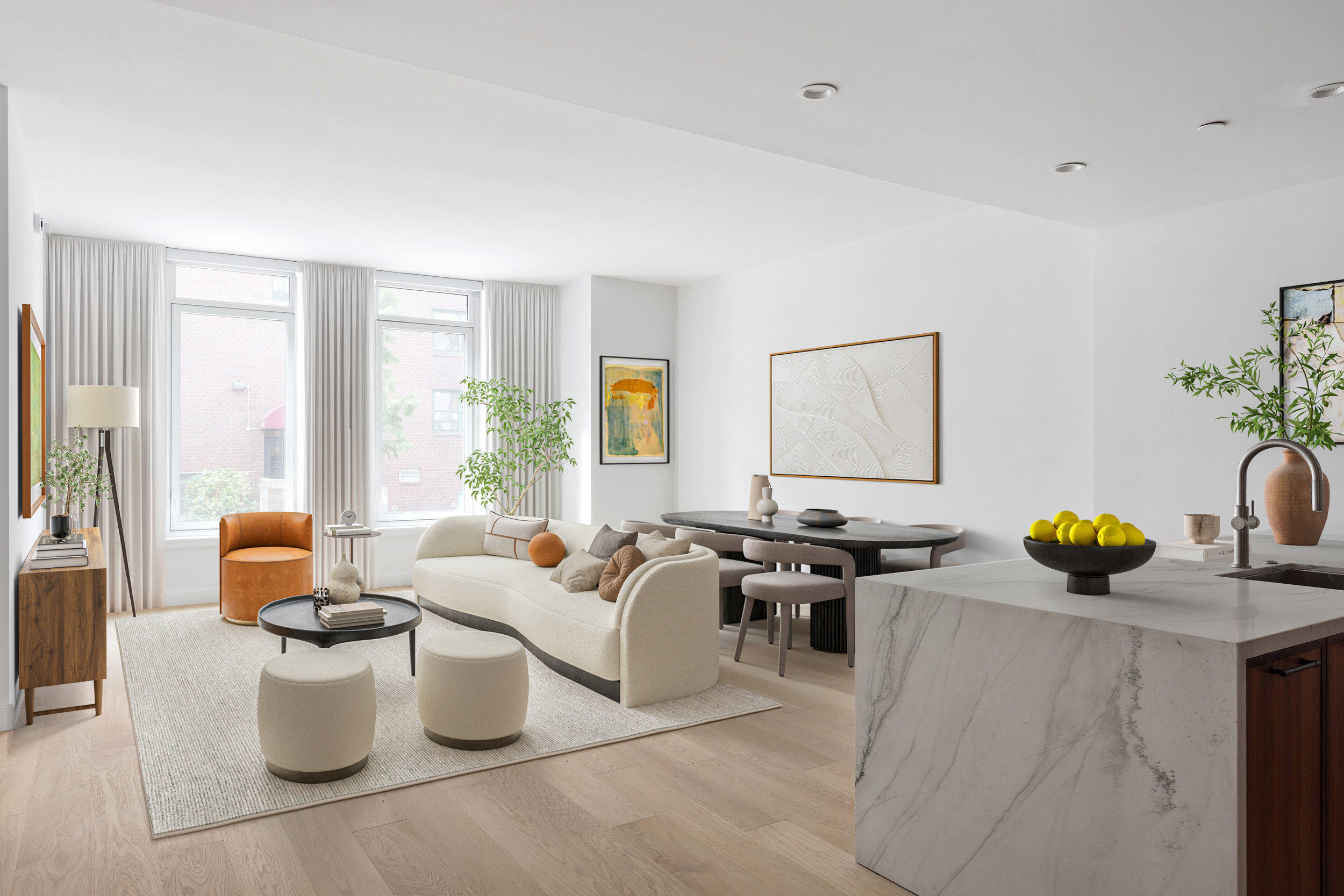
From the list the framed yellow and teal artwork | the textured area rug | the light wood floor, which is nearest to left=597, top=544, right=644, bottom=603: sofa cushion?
the textured area rug

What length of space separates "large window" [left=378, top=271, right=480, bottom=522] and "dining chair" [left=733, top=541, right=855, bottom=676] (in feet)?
12.9

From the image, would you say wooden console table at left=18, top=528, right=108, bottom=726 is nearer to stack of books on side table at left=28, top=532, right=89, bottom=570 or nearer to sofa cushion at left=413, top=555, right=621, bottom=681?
stack of books on side table at left=28, top=532, right=89, bottom=570

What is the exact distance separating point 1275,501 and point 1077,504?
1518mm

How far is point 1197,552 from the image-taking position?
3338 mm

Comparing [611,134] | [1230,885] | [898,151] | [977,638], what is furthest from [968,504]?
[1230,885]

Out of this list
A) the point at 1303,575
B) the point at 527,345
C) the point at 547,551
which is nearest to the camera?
the point at 1303,575

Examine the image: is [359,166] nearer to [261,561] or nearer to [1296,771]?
[261,561]

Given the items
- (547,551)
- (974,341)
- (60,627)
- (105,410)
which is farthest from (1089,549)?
(105,410)

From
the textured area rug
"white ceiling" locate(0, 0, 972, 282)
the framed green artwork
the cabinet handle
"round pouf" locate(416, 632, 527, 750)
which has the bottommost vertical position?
the textured area rug

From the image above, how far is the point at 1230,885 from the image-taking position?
67.6 inches

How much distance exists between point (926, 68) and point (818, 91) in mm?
382

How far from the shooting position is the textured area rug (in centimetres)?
306

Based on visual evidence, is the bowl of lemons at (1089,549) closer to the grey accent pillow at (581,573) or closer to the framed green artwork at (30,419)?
the grey accent pillow at (581,573)

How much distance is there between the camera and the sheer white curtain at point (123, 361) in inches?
246
